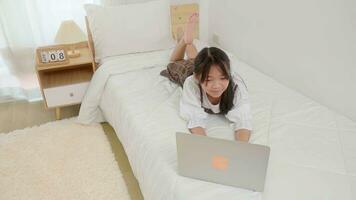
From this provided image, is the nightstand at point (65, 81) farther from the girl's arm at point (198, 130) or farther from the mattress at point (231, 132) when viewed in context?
the girl's arm at point (198, 130)

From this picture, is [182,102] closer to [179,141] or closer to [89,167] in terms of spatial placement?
[179,141]

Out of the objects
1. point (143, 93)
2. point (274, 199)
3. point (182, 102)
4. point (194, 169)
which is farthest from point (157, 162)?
point (143, 93)

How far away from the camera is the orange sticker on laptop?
1.01 m

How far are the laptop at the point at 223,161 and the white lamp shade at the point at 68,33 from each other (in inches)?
55.6

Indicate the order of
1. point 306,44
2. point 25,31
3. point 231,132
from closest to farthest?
point 231,132 → point 306,44 → point 25,31

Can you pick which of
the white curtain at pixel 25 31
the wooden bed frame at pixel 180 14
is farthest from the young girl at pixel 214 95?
the white curtain at pixel 25 31

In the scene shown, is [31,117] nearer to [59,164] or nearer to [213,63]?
[59,164]

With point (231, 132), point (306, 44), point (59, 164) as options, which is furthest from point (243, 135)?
point (59, 164)

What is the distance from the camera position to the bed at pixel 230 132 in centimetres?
106

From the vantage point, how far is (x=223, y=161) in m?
1.01

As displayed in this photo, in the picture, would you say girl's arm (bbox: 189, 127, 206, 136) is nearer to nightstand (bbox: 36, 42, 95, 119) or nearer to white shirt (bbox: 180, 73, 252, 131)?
white shirt (bbox: 180, 73, 252, 131)

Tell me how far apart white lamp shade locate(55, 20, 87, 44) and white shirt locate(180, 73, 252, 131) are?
1066mm

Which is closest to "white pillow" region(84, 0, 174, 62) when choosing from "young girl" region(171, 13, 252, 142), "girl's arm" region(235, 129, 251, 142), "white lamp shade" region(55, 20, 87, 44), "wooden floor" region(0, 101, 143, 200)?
"white lamp shade" region(55, 20, 87, 44)

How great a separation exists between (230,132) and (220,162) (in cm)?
38
